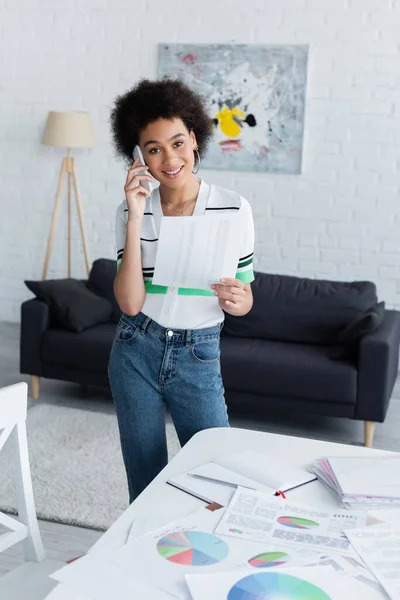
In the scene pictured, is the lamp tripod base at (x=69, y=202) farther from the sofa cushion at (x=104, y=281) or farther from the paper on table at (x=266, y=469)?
the paper on table at (x=266, y=469)

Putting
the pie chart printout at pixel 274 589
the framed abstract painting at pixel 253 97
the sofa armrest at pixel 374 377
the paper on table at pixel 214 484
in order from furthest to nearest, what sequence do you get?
the framed abstract painting at pixel 253 97, the sofa armrest at pixel 374 377, the paper on table at pixel 214 484, the pie chart printout at pixel 274 589

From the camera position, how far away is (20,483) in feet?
5.78

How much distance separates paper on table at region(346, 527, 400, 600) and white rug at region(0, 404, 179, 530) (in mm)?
1719

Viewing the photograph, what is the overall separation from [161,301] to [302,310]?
2.58 meters

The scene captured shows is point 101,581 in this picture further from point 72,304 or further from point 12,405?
point 72,304

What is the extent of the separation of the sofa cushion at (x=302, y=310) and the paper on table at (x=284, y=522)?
2905 mm

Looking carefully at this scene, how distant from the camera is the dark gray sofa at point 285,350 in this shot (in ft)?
12.8

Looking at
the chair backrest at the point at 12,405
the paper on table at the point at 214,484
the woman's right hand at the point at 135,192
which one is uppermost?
the woman's right hand at the point at 135,192

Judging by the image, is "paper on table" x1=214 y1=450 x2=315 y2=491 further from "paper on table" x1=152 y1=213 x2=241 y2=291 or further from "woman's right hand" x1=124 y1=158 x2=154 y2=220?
"woman's right hand" x1=124 y1=158 x2=154 y2=220

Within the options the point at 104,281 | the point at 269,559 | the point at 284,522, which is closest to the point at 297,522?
the point at 284,522

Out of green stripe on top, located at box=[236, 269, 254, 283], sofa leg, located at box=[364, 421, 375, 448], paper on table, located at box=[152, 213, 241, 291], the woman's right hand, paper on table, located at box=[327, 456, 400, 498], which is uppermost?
the woman's right hand

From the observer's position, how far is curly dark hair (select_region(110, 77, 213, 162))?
193 cm

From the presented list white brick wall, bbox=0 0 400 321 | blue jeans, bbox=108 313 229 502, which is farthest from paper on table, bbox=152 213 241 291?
white brick wall, bbox=0 0 400 321

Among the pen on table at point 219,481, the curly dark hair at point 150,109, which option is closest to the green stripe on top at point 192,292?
the curly dark hair at point 150,109
